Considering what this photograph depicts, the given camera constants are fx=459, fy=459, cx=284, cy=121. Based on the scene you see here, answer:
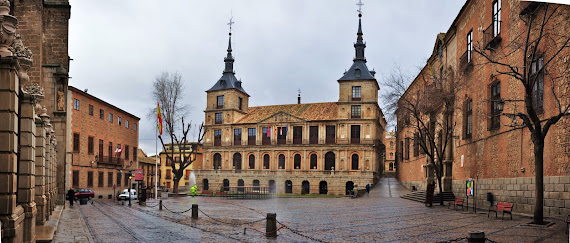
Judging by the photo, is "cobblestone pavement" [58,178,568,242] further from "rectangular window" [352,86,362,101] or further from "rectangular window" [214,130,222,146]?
"rectangular window" [214,130,222,146]

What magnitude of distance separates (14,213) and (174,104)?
3771 cm

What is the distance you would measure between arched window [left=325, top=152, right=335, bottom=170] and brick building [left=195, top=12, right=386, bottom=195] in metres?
0.14

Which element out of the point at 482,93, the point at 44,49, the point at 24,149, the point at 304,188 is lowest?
the point at 304,188

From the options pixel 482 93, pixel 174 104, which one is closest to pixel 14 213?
pixel 482 93

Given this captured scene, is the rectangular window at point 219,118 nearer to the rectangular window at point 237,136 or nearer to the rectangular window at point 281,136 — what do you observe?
the rectangular window at point 237,136

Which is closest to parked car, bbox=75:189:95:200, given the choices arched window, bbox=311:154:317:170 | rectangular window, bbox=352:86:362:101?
arched window, bbox=311:154:317:170

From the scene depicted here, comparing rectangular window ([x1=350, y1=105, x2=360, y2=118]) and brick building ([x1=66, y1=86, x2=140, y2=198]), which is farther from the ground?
rectangular window ([x1=350, y1=105, x2=360, y2=118])

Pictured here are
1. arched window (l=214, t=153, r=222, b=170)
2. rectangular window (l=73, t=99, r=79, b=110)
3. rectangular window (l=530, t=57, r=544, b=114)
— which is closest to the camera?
rectangular window (l=530, t=57, r=544, b=114)

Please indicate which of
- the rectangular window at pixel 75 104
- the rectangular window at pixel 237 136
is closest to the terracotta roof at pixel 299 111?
the rectangular window at pixel 237 136

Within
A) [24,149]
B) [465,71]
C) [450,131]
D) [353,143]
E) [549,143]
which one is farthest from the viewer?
[353,143]

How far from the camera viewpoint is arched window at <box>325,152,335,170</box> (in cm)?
6294

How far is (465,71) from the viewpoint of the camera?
91.1 feet

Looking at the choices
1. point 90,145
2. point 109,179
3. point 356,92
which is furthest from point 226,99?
point 90,145

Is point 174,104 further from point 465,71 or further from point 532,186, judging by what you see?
point 532,186
